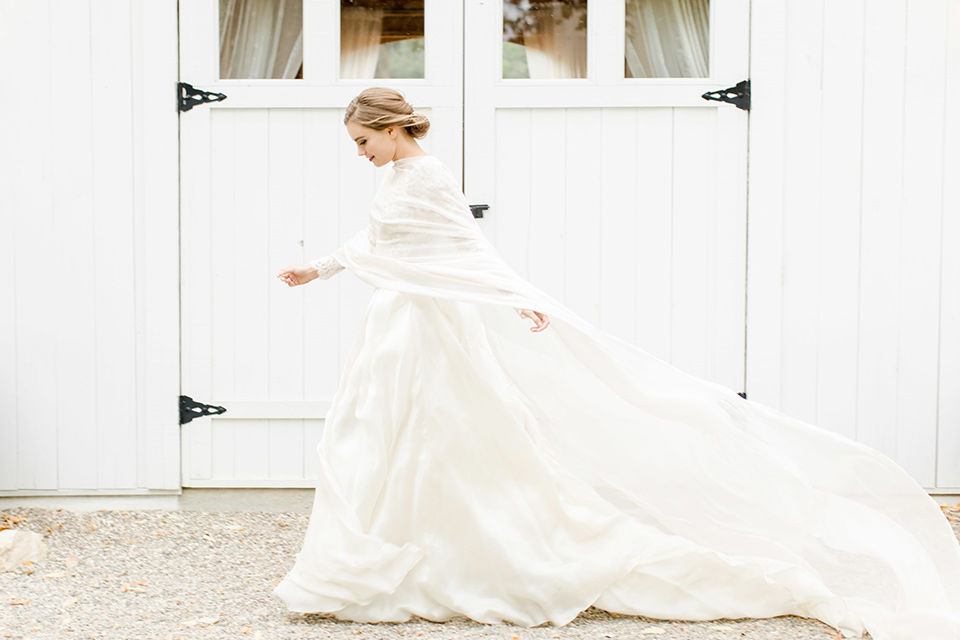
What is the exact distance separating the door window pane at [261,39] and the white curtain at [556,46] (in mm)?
1033

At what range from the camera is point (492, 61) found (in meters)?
4.00

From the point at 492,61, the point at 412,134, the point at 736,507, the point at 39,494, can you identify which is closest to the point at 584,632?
the point at 736,507

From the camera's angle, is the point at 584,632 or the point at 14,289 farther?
the point at 14,289

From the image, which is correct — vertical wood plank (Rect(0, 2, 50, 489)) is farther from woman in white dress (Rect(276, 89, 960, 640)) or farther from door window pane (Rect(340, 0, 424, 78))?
woman in white dress (Rect(276, 89, 960, 640))

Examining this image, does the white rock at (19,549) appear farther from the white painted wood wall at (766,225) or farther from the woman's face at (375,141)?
the woman's face at (375,141)

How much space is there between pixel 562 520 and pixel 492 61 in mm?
2117

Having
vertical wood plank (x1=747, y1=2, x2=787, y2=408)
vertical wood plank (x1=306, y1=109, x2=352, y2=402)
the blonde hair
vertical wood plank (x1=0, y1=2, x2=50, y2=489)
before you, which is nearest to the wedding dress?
the blonde hair

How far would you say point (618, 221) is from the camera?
13.2 ft

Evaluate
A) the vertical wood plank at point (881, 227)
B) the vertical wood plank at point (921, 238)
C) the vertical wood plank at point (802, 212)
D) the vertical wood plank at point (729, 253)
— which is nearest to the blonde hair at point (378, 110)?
the vertical wood plank at point (729, 253)

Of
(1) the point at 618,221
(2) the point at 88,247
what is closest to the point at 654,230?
(1) the point at 618,221

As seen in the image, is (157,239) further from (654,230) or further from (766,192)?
(766,192)

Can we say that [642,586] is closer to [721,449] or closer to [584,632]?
[584,632]

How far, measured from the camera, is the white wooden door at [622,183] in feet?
13.1

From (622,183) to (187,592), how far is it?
7.88ft
